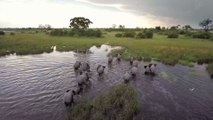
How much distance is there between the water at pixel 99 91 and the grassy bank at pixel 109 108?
0.77 m

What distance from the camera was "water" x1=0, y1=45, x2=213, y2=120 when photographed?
1400 centimetres

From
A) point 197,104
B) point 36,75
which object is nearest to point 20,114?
point 36,75

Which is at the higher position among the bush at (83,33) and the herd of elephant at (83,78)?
the bush at (83,33)

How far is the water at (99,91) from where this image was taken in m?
14.0

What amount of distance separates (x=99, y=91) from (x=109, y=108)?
4.39 m

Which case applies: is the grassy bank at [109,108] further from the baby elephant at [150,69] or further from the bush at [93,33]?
the bush at [93,33]

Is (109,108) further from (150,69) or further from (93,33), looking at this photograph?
(93,33)

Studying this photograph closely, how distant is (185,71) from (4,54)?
3110cm

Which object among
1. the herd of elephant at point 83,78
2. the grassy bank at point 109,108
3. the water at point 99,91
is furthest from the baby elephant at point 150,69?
the grassy bank at point 109,108

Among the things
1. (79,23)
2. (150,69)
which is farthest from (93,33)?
(150,69)

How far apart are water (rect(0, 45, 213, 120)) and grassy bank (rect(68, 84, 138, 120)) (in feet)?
2.54

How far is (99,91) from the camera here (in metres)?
18.1

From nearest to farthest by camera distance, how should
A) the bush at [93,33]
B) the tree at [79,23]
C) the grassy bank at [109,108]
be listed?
the grassy bank at [109,108]
the bush at [93,33]
the tree at [79,23]

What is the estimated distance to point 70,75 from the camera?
2359 centimetres
